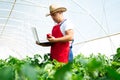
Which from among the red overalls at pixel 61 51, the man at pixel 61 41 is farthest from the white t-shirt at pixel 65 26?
the red overalls at pixel 61 51

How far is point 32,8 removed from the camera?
13984 millimetres

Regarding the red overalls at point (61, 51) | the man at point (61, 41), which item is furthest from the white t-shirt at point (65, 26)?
the red overalls at point (61, 51)

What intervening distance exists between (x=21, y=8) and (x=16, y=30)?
300 cm

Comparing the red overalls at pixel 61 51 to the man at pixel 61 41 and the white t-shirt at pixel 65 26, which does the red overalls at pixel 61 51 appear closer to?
the man at pixel 61 41

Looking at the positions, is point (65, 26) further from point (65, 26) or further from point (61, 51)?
point (61, 51)

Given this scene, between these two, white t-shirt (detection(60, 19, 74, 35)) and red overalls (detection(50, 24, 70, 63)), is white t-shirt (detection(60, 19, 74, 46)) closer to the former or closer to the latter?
white t-shirt (detection(60, 19, 74, 35))

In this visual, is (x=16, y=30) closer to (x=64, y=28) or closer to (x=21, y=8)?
(x=21, y=8)

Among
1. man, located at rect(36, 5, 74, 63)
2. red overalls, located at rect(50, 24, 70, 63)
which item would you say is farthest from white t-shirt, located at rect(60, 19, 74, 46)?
red overalls, located at rect(50, 24, 70, 63)

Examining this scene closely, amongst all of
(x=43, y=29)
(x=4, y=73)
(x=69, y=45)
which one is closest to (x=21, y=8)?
(x=43, y=29)

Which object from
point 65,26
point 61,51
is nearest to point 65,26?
point 65,26

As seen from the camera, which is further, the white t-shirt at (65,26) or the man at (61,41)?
the white t-shirt at (65,26)

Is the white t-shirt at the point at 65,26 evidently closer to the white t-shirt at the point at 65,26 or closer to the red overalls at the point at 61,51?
the white t-shirt at the point at 65,26

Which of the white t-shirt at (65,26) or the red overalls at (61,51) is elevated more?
the white t-shirt at (65,26)

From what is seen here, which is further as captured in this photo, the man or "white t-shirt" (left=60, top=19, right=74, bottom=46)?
"white t-shirt" (left=60, top=19, right=74, bottom=46)
